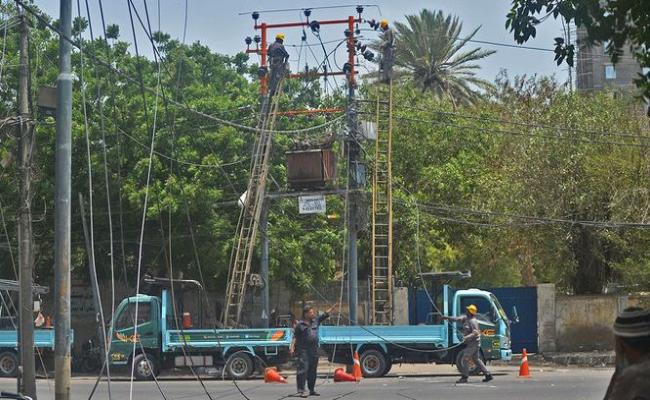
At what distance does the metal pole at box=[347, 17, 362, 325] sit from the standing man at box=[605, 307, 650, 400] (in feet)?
78.5

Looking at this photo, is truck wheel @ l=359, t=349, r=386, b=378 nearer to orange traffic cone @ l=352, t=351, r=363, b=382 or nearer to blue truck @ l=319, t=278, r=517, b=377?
blue truck @ l=319, t=278, r=517, b=377

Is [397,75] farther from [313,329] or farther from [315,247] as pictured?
[313,329]

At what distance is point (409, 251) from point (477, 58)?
1646 centimetres

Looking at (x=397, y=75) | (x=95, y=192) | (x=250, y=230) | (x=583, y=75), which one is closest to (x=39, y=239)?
(x=95, y=192)

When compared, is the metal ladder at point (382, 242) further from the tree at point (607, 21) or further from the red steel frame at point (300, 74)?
the tree at point (607, 21)

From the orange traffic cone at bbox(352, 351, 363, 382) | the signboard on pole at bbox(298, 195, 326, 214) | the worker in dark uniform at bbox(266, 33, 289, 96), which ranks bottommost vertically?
the orange traffic cone at bbox(352, 351, 363, 382)

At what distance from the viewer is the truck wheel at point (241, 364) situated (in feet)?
91.7

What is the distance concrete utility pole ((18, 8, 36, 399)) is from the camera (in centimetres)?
1970

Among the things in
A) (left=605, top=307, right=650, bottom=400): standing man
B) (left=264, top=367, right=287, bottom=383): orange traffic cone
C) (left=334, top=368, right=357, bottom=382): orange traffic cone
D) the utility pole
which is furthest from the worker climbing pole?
(left=605, top=307, right=650, bottom=400): standing man

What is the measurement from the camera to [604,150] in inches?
1342

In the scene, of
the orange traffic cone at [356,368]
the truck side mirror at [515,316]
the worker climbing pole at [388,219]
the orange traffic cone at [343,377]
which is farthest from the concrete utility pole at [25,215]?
the truck side mirror at [515,316]

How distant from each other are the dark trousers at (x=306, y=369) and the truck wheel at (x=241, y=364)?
21.6 ft

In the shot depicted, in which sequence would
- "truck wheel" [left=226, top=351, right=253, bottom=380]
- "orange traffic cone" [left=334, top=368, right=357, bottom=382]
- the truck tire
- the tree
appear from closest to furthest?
the tree → the truck tire → "orange traffic cone" [left=334, top=368, right=357, bottom=382] → "truck wheel" [left=226, top=351, right=253, bottom=380]

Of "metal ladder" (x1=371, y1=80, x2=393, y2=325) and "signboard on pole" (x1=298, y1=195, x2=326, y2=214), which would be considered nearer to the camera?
"metal ladder" (x1=371, y1=80, x2=393, y2=325)
